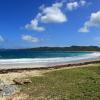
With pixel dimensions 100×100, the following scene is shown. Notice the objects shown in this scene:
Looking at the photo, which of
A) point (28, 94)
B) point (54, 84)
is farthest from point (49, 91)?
point (54, 84)

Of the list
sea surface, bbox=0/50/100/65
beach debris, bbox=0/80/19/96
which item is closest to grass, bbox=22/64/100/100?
beach debris, bbox=0/80/19/96

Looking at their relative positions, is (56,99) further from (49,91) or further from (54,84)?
(54,84)

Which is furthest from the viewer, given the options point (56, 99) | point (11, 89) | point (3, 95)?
point (11, 89)

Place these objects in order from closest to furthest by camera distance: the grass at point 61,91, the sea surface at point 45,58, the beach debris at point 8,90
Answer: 1. the grass at point 61,91
2. the beach debris at point 8,90
3. the sea surface at point 45,58

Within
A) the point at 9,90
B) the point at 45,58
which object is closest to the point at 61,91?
the point at 9,90

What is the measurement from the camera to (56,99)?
13469 mm

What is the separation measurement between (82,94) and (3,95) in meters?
4.27

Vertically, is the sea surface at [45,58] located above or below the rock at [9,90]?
above

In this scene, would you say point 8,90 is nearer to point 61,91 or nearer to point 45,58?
point 61,91

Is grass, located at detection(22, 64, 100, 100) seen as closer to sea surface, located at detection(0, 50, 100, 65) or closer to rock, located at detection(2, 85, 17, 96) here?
rock, located at detection(2, 85, 17, 96)

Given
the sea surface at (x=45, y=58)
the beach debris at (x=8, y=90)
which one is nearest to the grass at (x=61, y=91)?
the beach debris at (x=8, y=90)

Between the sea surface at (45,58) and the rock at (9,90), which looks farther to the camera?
the sea surface at (45,58)

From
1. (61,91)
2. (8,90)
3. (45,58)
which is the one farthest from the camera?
(45,58)

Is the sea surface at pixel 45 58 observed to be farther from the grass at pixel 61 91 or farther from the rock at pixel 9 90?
the rock at pixel 9 90
